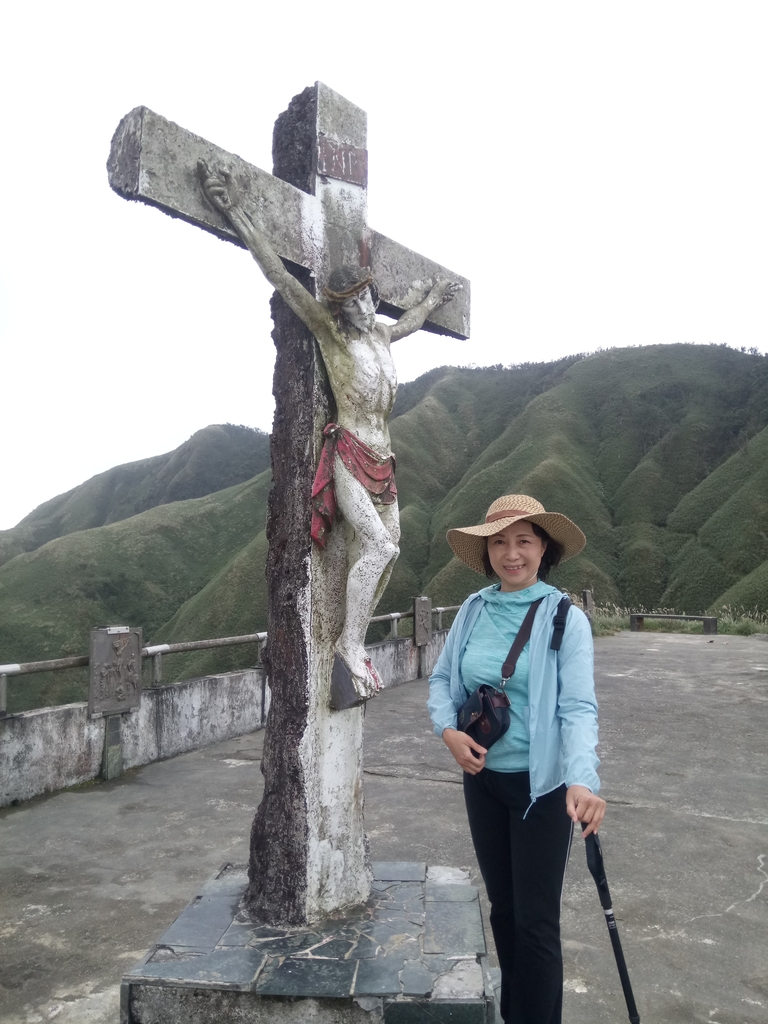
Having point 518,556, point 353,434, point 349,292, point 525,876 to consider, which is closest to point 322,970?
point 525,876

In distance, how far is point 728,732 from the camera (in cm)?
796

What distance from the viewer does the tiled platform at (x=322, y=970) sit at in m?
2.29

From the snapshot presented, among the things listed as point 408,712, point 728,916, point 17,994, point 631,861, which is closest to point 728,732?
point 408,712

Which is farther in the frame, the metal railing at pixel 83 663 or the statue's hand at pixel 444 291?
the metal railing at pixel 83 663

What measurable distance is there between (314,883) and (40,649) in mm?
49853

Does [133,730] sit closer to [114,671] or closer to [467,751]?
[114,671]

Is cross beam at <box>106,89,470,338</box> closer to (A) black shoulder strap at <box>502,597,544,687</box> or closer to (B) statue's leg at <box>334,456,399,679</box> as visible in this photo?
(B) statue's leg at <box>334,456,399,679</box>

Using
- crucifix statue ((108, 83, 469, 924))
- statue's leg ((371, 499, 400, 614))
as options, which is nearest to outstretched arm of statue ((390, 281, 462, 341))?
crucifix statue ((108, 83, 469, 924))

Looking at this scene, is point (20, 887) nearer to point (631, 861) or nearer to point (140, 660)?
point (140, 660)

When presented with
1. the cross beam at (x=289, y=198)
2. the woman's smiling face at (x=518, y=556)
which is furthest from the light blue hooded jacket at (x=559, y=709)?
the cross beam at (x=289, y=198)

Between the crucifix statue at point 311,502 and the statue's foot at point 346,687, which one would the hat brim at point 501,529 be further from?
the statue's foot at point 346,687

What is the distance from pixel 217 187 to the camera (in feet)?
8.98

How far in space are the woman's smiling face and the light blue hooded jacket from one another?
126mm

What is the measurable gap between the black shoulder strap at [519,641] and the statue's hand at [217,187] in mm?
1763
